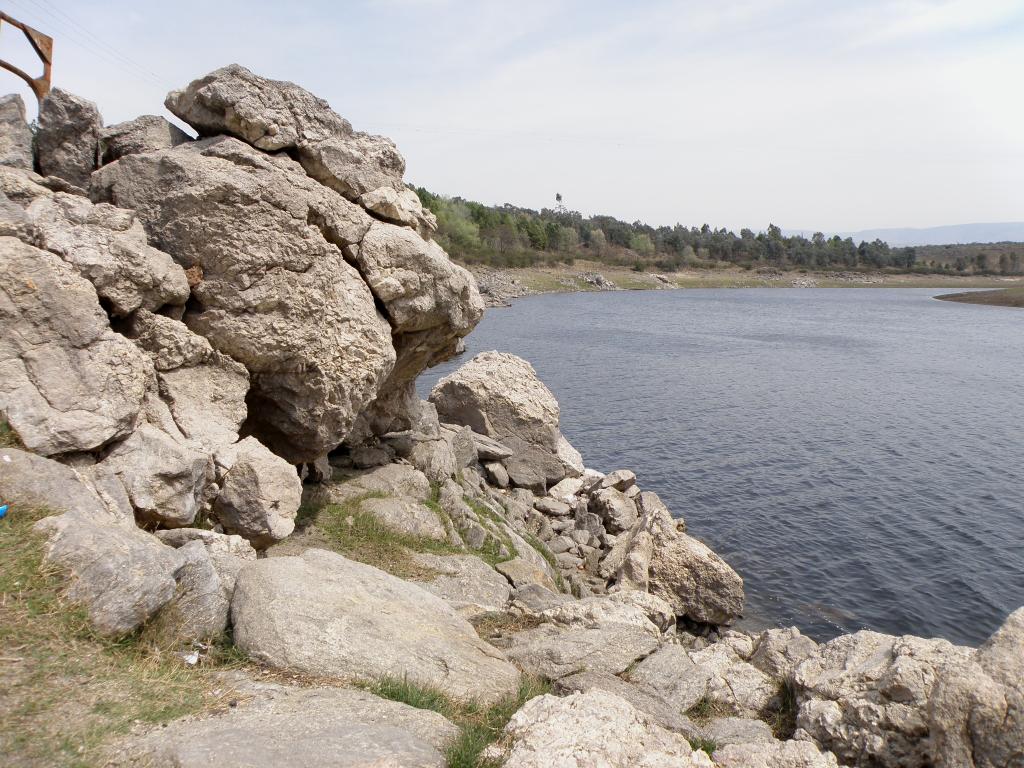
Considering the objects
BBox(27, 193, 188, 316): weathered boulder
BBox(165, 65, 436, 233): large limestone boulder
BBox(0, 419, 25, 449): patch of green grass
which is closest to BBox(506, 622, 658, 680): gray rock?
BBox(0, 419, 25, 449): patch of green grass

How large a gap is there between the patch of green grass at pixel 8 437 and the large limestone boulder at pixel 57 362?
2.6 inches

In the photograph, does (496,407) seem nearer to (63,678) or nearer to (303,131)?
(303,131)

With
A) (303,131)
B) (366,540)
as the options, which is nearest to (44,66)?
(303,131)

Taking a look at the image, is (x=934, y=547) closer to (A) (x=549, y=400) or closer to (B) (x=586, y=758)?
(A) (x=549, y=400)

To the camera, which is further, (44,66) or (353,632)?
(44,66)

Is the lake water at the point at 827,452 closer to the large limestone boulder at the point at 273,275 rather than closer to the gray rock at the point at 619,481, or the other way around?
the gray rock at the point at 619,481

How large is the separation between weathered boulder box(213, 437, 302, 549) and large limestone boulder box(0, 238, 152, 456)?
205 centimetres

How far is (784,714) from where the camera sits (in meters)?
12.0

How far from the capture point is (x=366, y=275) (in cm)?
1675

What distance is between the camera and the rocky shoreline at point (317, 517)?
8.18 meters

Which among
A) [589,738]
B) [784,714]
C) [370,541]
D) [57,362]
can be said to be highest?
[57,362]

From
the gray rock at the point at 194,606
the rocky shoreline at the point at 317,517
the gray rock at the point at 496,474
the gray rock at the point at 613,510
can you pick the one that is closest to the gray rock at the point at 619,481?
the gray rock at the point at 613,510

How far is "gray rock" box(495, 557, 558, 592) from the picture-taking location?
17.0 meters

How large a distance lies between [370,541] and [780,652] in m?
8.57
